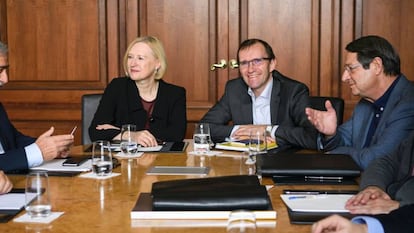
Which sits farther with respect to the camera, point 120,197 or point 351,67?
point 351,67

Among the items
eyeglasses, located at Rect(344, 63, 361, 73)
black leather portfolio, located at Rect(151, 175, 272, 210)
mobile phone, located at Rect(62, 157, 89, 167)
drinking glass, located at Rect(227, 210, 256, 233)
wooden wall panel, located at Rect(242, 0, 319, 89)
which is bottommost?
mobile phone, located at Rect(62, 157, 89, 167)

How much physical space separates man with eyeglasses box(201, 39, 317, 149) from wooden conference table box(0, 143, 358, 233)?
0.77 m

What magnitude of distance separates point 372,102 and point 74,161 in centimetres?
140

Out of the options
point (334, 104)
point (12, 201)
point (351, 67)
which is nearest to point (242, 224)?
point (12, 201)

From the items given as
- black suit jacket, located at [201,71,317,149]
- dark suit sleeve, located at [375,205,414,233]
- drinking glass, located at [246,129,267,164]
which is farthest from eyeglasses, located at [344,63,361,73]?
dark suit sleeve, located at [375,205,414,233]

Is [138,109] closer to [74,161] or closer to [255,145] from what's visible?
[74,161]

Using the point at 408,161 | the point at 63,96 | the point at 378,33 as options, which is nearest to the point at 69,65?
the point at 63,96

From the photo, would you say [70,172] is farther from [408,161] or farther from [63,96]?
[63,96]

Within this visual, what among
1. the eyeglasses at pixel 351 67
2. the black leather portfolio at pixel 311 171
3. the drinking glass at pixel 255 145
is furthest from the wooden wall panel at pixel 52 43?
the black leather portfolio at pixel 311 171

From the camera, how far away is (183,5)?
4473 mm

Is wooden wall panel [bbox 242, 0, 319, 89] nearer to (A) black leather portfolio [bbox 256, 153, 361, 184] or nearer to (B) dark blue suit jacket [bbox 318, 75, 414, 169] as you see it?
(B) dark blue suit jacket [bbox 318, 75, 414, 169]

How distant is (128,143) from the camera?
2.58 m

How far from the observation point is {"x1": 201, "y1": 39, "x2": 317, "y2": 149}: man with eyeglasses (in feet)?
10.9

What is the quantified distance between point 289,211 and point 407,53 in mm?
3010
